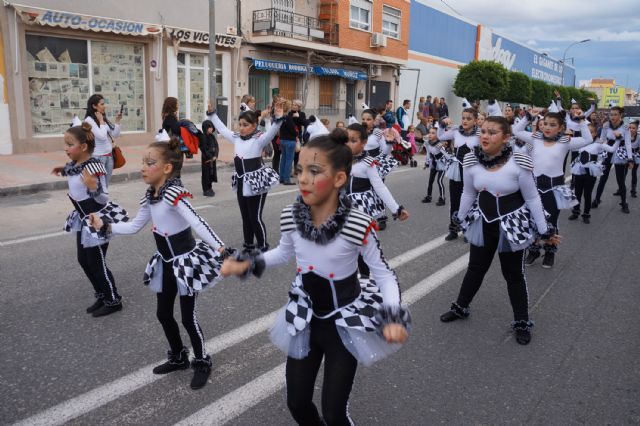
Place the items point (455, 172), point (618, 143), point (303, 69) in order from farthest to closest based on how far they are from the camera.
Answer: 1. point (303, 69)
2. point (618, 143)
3. point (455, 172)

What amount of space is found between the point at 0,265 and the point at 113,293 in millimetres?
2152

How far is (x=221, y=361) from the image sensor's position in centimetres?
405

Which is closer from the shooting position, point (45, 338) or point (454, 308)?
point (45, 338)

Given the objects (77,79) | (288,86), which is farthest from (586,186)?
(288,86)

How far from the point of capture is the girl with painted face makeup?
10.7 metres

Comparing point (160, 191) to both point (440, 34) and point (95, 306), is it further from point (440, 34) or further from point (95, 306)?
point (440, 34)

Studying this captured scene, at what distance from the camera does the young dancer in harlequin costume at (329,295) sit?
267 cm

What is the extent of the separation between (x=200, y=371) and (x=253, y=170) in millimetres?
3371

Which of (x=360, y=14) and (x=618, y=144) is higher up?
(x=360, y=14)

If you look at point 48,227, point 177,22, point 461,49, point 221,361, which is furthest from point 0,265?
point 461,49

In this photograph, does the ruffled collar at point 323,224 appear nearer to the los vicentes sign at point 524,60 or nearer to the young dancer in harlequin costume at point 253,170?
the young dancer in harlequin costume at point 253,170

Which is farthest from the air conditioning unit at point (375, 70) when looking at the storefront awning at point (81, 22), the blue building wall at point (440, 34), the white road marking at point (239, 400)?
the white road marking at point (239, 400)

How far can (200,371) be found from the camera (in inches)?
149

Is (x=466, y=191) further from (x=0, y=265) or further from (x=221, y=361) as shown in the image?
(x=0, y=265)
